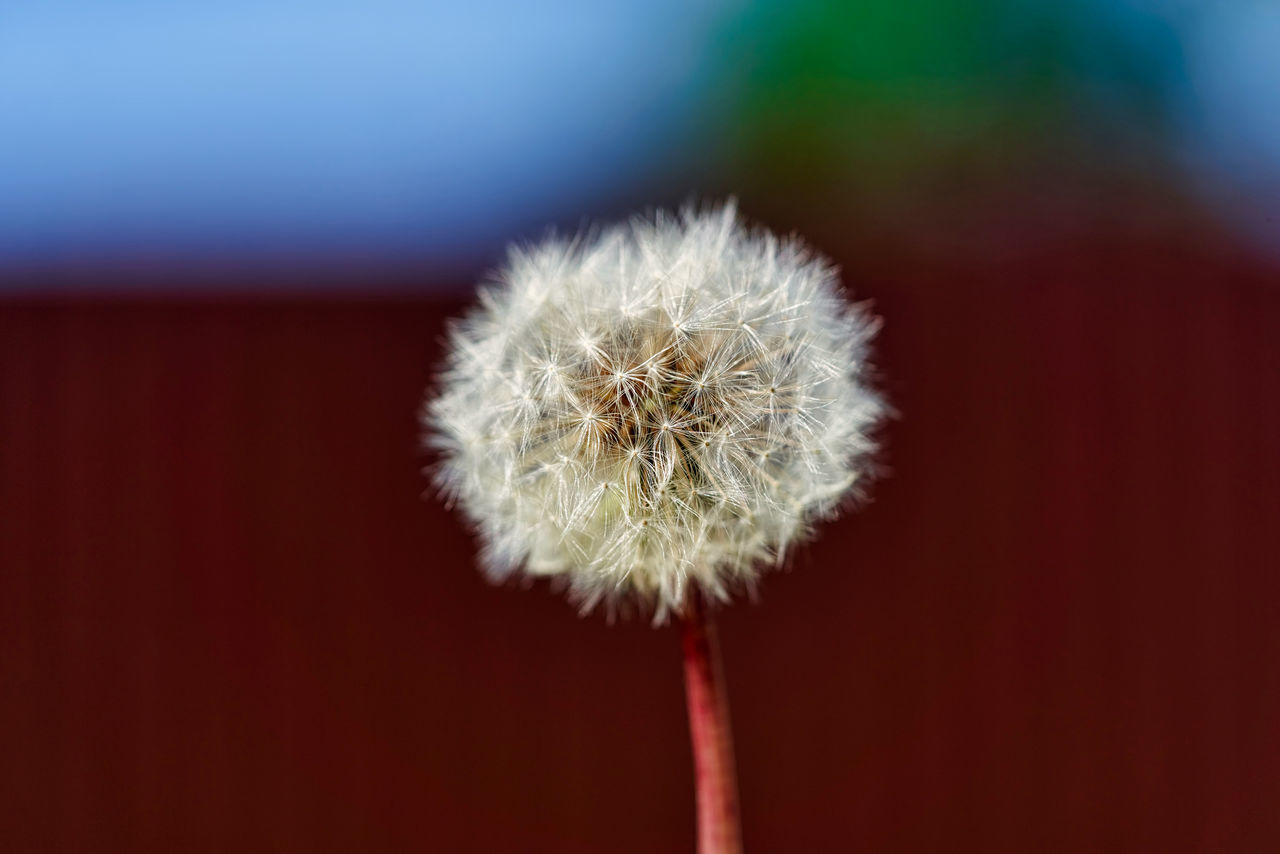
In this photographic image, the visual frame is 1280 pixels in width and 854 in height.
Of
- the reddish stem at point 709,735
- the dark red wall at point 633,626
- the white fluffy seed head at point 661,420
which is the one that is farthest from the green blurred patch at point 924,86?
the reddish stem at point 709,735

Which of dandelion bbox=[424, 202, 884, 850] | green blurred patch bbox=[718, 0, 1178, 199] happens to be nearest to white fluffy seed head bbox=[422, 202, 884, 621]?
dandelion bbox=[424, 202, 884, 850]

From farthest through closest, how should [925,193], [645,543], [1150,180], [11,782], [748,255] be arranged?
1. [925,193]
2. [1150,180]
3. [11,782]
4. [748,255]
5. [645,543]

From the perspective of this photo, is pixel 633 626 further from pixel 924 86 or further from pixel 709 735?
pixel 924 86

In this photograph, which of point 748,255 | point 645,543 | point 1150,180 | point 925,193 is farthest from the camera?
point 925,193

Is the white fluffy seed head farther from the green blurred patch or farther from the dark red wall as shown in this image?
the green blurred patch

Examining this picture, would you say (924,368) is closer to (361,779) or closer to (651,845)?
(651,845)

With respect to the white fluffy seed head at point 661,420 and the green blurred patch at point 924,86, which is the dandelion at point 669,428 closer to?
the white fluffy seed head at point 661,420

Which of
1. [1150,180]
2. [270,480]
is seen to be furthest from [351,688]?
[1150,180]
